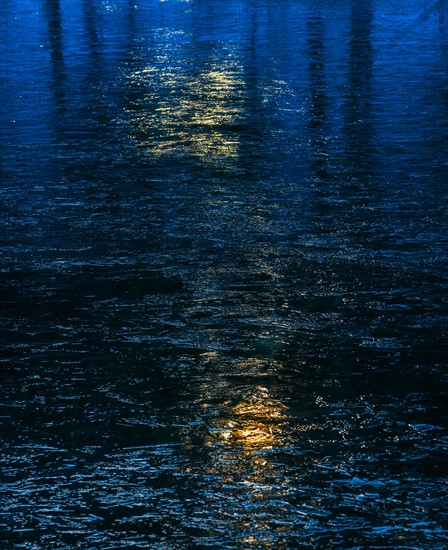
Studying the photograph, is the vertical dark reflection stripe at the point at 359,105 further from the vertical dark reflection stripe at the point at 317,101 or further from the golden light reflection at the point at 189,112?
the golden light reflection at the point at 189,112

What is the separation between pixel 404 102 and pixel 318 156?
114 inches

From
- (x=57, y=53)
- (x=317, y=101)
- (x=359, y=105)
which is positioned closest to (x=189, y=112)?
(x=317, y=101)

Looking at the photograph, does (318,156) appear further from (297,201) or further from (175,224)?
(175,224)

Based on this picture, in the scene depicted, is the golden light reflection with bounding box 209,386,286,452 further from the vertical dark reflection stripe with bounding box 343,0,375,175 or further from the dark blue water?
the vertical dark reflection stripe with bounding box 343,0,375,175

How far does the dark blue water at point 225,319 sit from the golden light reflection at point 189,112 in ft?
0.18

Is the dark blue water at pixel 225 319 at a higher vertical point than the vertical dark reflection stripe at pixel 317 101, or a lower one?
higher

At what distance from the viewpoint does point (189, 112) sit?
11484mm

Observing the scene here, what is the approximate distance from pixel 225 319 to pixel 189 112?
248 inches

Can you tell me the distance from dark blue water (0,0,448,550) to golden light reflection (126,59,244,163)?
0.18 feet

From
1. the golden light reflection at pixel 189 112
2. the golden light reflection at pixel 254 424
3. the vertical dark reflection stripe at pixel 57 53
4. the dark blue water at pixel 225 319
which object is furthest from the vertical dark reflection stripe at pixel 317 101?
the golden light reflection at pixel 254 424

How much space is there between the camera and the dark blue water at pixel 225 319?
374 cm

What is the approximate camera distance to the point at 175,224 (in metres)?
7.36

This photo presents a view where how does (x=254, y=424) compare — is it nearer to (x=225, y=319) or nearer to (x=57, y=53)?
(x=225, y=319)

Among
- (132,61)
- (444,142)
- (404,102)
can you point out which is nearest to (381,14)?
(132,61)
